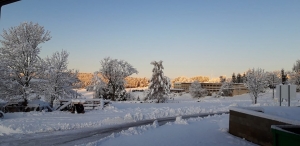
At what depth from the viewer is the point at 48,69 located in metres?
26.2

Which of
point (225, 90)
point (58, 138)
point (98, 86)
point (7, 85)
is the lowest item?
point (225, 90)

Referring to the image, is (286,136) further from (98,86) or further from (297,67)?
(297,67)

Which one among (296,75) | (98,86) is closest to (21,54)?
(98,86)

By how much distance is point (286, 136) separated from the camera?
14.1ft

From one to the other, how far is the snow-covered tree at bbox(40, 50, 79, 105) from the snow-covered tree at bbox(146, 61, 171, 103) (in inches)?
653

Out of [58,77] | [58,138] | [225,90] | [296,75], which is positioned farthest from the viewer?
[225,90]

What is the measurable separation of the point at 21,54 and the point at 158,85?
25.5 m

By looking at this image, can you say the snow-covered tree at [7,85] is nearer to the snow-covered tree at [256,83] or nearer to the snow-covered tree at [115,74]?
the snow-covered tree at [115,74]

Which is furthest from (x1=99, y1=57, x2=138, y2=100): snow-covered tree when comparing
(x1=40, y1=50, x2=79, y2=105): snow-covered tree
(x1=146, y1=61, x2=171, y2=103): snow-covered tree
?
(x1=40, y1=50, x2=79, y2=105): snow-covered tree

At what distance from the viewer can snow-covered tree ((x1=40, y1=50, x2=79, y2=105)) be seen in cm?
2720

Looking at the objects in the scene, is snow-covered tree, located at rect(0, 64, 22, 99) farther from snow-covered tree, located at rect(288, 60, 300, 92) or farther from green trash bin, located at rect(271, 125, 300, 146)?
snow-covered tree, located at rect(288, 60, 300, 92)

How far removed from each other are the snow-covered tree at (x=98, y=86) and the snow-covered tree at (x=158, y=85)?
36.8 ft

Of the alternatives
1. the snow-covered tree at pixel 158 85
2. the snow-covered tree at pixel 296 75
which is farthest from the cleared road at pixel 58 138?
the snow-covered tree at pixel 296 75

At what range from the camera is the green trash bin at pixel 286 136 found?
4.12 meters
